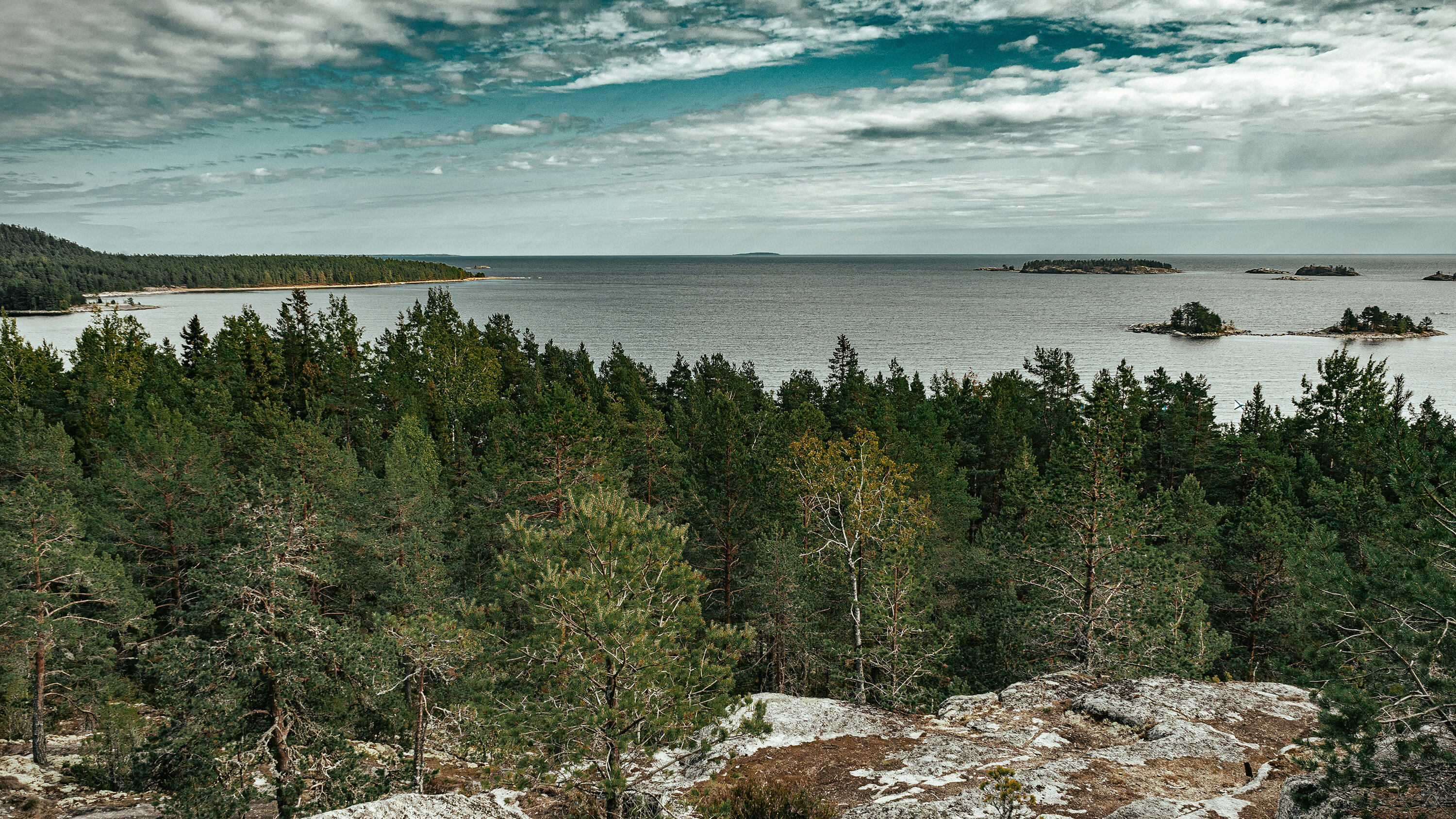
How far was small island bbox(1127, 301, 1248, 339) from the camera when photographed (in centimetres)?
12031

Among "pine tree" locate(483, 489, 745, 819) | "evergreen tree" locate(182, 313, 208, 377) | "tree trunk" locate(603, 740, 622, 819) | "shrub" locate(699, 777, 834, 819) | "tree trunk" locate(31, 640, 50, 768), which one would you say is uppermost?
"evergreen tree" locate(182, 313, 208, 377)

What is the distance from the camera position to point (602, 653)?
1134 cm

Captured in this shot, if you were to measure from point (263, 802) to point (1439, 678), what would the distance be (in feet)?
79.1

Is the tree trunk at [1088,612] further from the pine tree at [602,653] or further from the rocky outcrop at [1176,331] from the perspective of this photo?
the rocky outcrop at [1176,331]

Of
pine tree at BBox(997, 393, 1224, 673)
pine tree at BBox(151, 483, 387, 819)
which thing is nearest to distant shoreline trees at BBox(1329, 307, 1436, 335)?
pine tree at BBox(997, 393, 1224, 673)

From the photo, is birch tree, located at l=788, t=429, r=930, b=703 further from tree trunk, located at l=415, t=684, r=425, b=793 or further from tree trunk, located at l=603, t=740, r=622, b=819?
tree trunk, located at l=415, t=684, r=425, b=793

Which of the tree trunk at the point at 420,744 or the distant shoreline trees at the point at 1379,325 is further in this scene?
the distant shoreline trees at the point at 1379,325

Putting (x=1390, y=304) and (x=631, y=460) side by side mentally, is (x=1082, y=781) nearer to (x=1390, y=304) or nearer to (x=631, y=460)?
(x=631, y=460)

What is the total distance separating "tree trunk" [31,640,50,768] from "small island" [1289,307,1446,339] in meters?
148

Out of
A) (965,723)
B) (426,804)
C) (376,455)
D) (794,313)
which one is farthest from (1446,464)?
(794,313)

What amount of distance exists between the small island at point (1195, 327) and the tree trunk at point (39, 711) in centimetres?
13302

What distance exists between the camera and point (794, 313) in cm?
15925

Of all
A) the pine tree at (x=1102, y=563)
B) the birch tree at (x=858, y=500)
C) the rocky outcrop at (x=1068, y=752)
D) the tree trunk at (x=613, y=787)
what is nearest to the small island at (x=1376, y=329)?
the pine tree at (x=1102, y=563)

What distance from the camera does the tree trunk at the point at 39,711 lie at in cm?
2220
